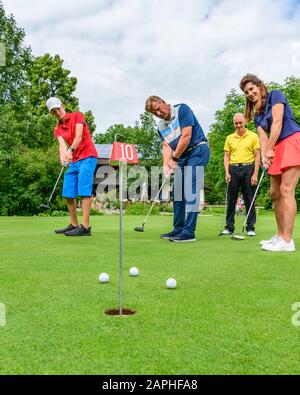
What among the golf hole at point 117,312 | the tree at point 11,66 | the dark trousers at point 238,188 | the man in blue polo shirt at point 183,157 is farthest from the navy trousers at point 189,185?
the tree at point 11,66

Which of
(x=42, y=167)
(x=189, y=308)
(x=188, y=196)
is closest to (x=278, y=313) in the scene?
(x=189, y=308)

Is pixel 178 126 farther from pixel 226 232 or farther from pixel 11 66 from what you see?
pixel 11 66

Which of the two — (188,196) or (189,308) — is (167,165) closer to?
(188,196)

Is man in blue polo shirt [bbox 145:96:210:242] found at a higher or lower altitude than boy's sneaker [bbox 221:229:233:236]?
higher

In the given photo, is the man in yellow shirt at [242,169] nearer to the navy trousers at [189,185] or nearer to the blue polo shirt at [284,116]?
the navy trousers at [189,185]

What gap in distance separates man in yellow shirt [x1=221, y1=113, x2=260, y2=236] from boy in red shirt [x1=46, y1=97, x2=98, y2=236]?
7.86ft

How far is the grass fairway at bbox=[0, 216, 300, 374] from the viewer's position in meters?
1.79

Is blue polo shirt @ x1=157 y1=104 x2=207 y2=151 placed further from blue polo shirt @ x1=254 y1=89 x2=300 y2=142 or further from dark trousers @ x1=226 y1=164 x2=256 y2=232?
dark trousers @ x1=226 y1=164 x2=256 y2=232

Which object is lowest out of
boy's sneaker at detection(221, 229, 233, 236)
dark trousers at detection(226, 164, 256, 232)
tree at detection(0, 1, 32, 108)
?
boy's sneaker at detection(221, 229, 233, 236)

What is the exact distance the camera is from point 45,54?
138 ft

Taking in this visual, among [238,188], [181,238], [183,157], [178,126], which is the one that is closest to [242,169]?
[238,188]

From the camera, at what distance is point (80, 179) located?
7023 millimetres

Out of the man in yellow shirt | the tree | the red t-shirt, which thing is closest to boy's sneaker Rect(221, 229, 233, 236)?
the man in yellow shirt
